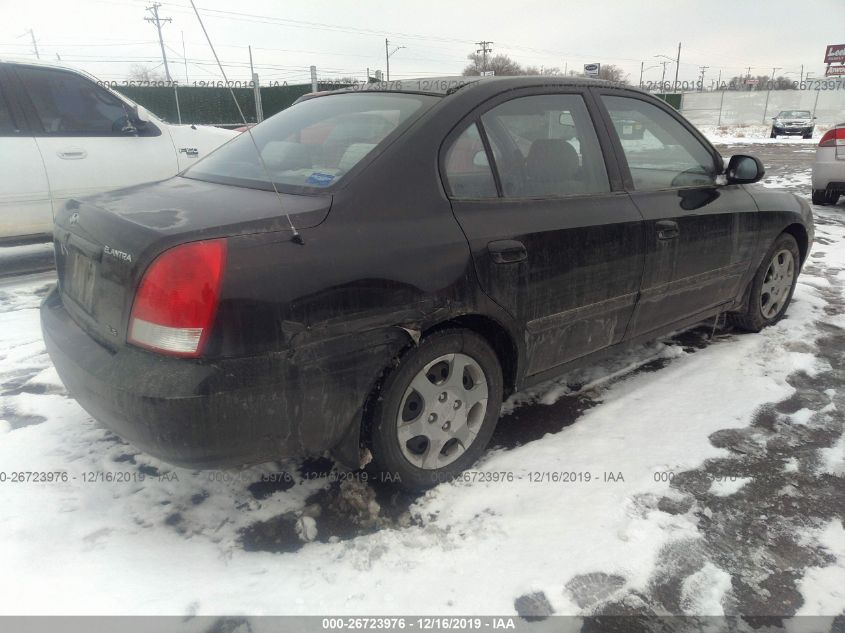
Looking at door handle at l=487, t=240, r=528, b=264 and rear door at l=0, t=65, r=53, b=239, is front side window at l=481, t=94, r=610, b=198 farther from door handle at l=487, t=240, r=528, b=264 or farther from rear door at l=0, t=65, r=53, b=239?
rear door at l=0, t=65, r=53, b=239

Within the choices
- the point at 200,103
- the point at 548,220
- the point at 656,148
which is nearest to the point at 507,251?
the point at 548,220

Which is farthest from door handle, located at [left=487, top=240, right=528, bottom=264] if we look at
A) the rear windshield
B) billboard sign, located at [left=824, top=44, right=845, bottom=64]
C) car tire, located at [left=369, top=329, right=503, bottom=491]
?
billboard sign, located at [left=824, top=44, right=845, bottom=64]

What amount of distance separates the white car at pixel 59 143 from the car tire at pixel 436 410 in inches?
179

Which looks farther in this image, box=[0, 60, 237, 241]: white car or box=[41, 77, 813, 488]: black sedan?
box=[0, 60, 237, 241]: white car

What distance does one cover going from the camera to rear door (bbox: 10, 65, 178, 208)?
5.15 meters

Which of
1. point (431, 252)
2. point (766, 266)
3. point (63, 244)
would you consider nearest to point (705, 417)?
point (766, 266)

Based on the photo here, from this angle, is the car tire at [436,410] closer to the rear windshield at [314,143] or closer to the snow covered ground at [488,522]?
the snow covered ground at [488,522]

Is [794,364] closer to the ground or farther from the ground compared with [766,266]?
closer to the ground

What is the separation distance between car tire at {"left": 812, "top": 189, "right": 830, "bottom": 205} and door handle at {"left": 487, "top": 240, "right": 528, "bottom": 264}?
28.8ft

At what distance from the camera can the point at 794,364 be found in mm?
Answer: 3619

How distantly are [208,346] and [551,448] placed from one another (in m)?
1.66

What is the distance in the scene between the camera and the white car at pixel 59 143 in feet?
16.5

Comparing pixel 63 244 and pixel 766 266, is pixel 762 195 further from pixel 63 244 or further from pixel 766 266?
pixel 63 244

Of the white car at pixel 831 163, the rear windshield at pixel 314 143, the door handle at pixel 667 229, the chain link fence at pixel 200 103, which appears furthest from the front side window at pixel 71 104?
the chain link fence at pixel 200 103
